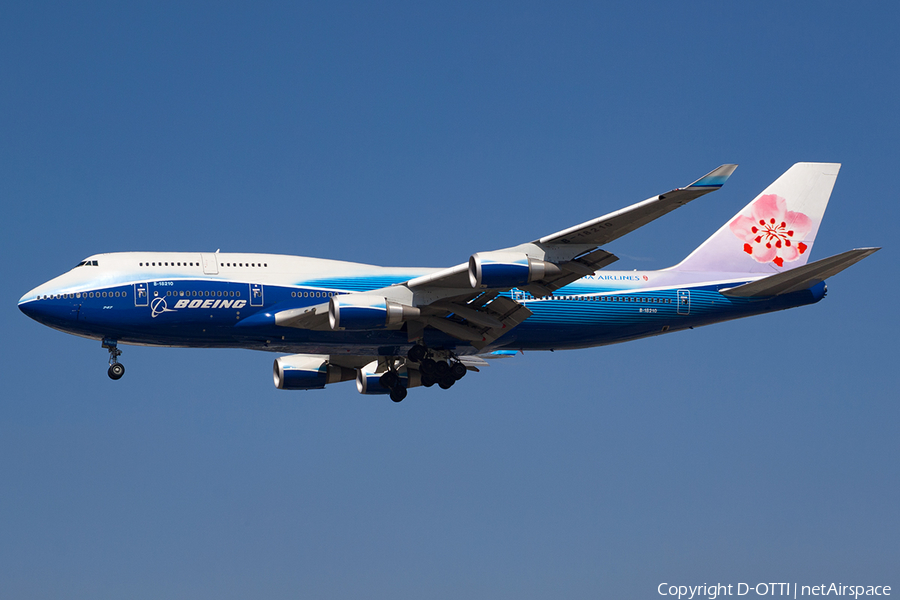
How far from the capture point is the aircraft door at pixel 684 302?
43188 mm

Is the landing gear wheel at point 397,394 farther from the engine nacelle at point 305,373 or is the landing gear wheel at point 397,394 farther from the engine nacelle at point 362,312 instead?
the engine nacelle at point 362,312

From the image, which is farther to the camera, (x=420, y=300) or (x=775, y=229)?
(x=775, y=229)

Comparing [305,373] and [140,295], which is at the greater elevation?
[140,295]

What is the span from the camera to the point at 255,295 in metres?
38.7

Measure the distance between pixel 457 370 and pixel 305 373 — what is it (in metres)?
7.64

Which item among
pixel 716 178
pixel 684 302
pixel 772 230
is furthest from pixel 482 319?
pixel 772 230

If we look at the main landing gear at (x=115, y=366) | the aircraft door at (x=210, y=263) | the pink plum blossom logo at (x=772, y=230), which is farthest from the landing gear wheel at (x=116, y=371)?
the pink plum blossom logo at (x=772, y=230)

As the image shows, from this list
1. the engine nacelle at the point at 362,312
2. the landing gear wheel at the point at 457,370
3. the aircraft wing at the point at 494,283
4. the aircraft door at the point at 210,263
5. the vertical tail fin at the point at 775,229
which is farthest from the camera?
the vertical tail fin at the point at 775,229

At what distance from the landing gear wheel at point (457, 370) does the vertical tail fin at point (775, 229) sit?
1020 cm

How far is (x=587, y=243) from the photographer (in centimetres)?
3531

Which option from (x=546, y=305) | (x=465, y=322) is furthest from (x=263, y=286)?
(x=546, y=305)

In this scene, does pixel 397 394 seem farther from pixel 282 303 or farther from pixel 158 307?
pixel 158 307

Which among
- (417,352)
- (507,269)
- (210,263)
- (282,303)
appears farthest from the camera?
(417,352)

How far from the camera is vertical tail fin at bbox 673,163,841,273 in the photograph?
45.4m
